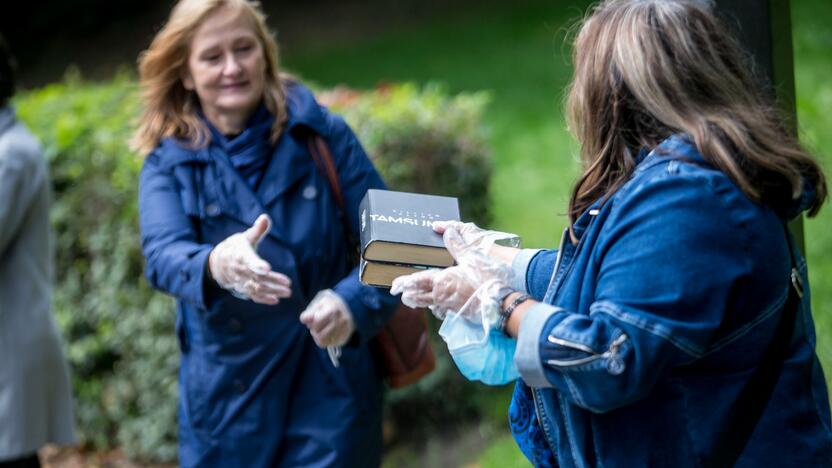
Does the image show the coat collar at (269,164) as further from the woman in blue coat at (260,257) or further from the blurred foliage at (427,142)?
the blurred foliage at (427,142)

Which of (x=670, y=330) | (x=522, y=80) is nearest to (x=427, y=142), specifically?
(x=670, y=330)

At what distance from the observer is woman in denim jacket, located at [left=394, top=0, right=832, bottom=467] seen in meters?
2.09

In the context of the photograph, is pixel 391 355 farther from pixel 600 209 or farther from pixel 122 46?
pixel 122 46

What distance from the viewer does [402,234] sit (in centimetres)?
262

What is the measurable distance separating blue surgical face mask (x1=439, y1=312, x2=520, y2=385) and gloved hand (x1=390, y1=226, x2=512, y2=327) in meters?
0.03

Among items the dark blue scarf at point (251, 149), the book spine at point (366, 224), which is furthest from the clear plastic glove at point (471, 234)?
the dark blue scarf at point (251, 149)

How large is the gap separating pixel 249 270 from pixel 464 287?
818 mm

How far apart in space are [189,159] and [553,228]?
4.65 m

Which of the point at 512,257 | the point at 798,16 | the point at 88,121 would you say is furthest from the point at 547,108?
the point at 512,257

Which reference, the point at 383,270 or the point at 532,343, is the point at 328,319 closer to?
the point at 383,270

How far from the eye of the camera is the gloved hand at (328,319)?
315 cm

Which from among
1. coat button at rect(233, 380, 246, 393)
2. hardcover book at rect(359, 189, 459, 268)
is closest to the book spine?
hardcover book at rect(359, 189, 459, 268)

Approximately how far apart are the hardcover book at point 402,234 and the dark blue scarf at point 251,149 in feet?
2.55

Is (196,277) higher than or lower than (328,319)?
higher
